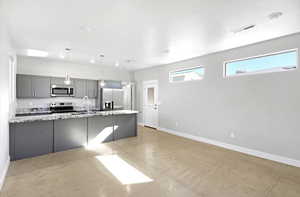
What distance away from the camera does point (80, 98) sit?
6.10m

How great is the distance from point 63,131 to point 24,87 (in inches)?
95.6

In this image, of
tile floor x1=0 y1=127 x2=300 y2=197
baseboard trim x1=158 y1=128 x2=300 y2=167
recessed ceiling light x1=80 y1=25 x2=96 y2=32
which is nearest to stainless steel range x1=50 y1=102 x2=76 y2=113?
tile floor x1=0 y1=127 x2=300 y2=197

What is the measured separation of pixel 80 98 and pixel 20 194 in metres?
4.34

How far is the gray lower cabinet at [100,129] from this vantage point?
4203mm

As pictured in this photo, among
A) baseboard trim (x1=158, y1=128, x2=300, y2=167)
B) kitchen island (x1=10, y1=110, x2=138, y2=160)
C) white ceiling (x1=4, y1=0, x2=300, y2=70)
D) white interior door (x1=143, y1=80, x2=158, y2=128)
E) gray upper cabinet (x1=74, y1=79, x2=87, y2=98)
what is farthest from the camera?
white interior door (x1=143, y1=80, x2=158, y2=128)

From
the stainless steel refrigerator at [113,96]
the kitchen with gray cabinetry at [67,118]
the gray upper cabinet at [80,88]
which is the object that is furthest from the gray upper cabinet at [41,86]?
the stainless steel refrigerator at [113,96]

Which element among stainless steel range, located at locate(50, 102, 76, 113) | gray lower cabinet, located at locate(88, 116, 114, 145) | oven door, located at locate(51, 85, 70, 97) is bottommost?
gray lower cabinet, located at locate(88, 116, 114, 145)

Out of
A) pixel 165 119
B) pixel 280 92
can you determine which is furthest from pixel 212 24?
pixel 165 119

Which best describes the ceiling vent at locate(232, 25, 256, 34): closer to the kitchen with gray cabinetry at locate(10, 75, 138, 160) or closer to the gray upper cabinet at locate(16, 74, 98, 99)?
the kitchen with gray cabinetry at locate(10, 75, 138, 160)

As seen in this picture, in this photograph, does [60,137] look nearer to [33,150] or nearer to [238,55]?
[33,150]

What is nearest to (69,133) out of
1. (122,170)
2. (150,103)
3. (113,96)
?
(122,170)

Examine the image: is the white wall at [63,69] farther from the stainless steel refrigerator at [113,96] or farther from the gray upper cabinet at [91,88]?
the stainless steel refrigerator at [113,96]

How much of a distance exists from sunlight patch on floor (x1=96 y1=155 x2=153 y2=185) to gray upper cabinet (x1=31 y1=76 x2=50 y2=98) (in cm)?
334

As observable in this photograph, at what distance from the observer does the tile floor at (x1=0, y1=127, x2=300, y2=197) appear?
219 cm
